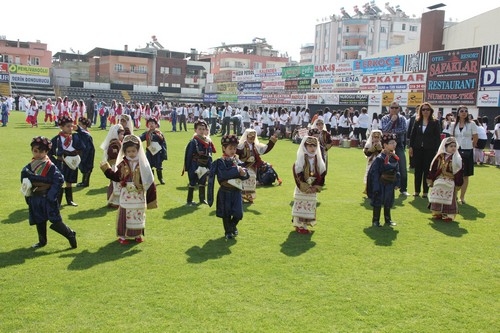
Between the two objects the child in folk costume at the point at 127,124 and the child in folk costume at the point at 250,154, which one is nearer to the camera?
the child in folk costume at the point at 250,154

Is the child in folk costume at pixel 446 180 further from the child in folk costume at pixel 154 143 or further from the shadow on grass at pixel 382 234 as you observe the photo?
the child in folk costume at pixel 154 143

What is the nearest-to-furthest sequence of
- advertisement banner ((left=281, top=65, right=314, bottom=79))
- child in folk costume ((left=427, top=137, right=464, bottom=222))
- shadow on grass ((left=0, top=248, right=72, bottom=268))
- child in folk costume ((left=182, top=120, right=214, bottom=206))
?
shadow on grass ((left=0, top=248, right=72, bottom=268)) → child in folk costume ((left=427, top=137, right=464, bottom=222)) → child in folk costume ((left=182, top=120, right=214, bottom=206)) → advertisement banner ((left=281, top=65, right=314, bottom=79))

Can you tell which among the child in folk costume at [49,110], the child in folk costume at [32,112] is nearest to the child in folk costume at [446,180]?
the child in folk costume at [32,112]

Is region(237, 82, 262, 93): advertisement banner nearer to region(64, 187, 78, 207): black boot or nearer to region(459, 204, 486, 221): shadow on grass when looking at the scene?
region(459, 204, 486, 221): shadow on grass

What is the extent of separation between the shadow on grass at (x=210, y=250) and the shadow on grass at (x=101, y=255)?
747 mm

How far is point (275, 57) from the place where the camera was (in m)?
89.6

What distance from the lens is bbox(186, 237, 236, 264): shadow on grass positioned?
625cm

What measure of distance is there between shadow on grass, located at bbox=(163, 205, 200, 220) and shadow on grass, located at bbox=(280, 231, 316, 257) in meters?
2.09

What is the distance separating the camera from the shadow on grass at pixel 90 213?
8198 mm

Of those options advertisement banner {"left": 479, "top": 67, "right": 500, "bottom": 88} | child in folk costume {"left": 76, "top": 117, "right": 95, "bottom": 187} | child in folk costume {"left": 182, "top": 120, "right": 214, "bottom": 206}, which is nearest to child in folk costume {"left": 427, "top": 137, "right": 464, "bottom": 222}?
child in folk costume {"left": 182, "top": 120, "right": 214, "bottom": 206}

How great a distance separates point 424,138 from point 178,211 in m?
5.45

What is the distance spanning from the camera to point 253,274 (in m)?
5.70

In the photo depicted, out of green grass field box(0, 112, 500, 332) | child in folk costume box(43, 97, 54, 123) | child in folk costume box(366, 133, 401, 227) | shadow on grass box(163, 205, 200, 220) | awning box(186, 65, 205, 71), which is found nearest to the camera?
green grass field box(0, 112, 500, 332)

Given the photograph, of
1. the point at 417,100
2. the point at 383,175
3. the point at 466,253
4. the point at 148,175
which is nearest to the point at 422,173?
the point at 383,175
